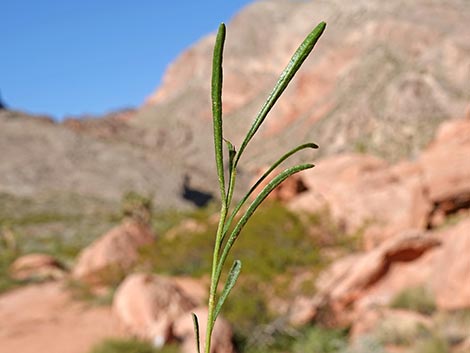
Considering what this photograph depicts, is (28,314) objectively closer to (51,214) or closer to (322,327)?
(322,327)

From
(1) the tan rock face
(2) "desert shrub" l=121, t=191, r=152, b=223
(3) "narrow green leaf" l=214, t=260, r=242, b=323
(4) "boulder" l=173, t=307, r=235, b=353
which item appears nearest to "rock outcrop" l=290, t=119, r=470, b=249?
(1) the tan rock face

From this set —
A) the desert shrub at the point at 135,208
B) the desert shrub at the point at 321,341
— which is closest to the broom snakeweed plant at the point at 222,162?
the desert shrub at the point at 321,341

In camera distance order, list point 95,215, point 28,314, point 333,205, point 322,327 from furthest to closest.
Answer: point 95,215 → point 333,205 → point 28,314 → point 322,327

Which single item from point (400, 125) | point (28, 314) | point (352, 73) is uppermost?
point (352, 73)

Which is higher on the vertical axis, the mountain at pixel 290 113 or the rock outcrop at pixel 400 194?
the mountain at pixel 290 113

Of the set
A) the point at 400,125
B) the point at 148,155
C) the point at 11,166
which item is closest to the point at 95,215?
the point at 11,166

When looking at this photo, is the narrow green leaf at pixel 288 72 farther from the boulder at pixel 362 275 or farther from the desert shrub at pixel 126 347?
the boulder at pixel 362 275

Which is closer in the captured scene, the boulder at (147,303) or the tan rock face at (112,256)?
the boulder at (147,303)
